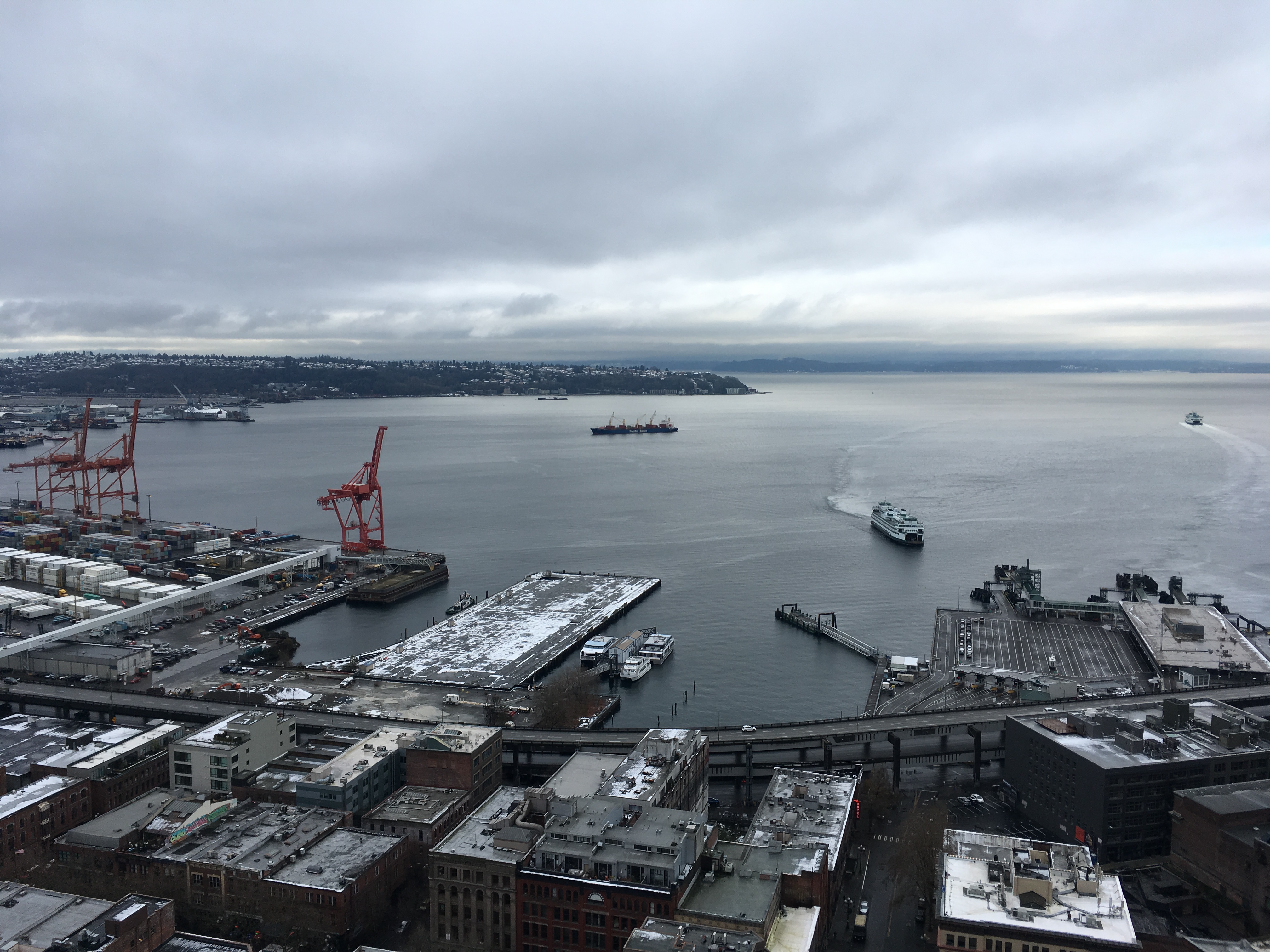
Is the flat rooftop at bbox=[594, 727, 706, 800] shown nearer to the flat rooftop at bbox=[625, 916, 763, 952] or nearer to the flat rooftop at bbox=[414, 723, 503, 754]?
the flat rooftop at bbox=[414, 723, 503, 754]

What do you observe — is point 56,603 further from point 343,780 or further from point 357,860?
point 357,860

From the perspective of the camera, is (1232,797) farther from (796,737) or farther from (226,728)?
(226,728)

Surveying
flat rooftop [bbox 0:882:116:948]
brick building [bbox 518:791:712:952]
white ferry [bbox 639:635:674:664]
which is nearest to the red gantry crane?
white ferry [bbox 639:635:674:664]

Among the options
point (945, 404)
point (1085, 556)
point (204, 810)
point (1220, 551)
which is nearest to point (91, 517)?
point (204, 810)

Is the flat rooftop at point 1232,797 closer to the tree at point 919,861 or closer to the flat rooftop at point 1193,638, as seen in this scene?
the tree at point 919,861

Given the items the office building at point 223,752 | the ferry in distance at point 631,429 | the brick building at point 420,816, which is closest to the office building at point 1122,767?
the brick building at point 420,816

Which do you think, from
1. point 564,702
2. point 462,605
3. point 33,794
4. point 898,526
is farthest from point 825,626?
point 33,794

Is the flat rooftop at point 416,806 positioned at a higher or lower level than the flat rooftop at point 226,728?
lower
